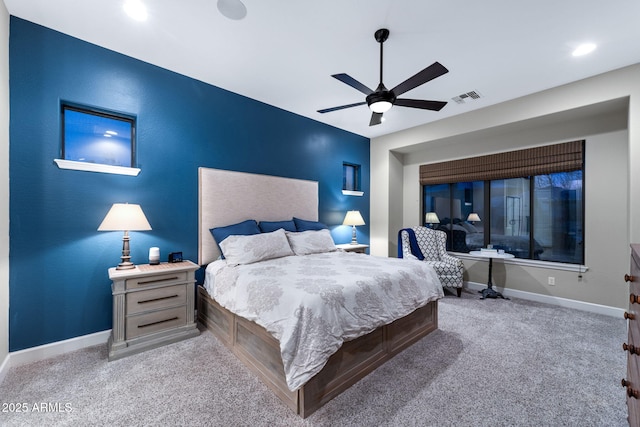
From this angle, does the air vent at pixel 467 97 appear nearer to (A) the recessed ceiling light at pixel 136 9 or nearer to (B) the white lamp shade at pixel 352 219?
(B) the white lamp shade at pixel 352 219

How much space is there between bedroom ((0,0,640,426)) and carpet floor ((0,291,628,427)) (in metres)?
0.61

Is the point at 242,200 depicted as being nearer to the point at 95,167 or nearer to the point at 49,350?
the point at 95,167

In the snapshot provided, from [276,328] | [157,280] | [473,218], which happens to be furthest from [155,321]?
[473,218]

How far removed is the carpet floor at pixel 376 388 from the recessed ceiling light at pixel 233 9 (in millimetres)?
3014

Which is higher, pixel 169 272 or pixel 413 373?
pixel 169 272

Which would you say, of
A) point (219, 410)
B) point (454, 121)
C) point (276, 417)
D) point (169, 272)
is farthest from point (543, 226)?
point (169, 272)

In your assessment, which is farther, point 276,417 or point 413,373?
point 413,373

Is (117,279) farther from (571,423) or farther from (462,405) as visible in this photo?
(571,423)

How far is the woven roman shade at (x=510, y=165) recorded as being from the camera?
3715mm

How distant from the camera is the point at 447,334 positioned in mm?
2842

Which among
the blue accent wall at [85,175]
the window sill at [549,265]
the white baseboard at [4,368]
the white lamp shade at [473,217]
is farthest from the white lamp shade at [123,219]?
the window sill at [549,265]

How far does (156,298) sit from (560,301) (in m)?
5.21

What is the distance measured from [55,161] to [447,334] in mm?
4262

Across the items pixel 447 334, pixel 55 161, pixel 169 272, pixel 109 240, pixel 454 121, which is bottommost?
pixel 447 334
